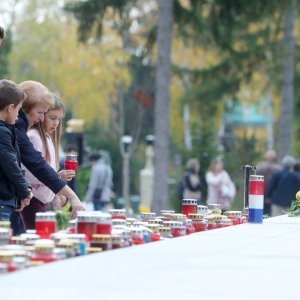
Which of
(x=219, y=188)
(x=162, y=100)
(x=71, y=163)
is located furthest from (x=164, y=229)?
(x=162, y=100)

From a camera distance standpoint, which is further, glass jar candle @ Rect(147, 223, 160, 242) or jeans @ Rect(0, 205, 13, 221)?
jeans @ Rect(0, 205, 13, 221)

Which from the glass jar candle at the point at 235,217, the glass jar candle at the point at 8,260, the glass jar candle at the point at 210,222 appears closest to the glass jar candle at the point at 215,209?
the glass jar candle at the point at 235,217

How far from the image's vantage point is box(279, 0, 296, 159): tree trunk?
35.8 metres

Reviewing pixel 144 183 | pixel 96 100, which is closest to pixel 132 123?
pixel 96 100

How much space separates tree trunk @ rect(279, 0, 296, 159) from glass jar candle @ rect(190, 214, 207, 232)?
2649 centimetres

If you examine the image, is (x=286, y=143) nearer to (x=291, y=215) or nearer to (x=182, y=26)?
(x=182, y=26)

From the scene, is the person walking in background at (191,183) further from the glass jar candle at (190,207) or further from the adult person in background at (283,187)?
the glass jar candle at (190,207)

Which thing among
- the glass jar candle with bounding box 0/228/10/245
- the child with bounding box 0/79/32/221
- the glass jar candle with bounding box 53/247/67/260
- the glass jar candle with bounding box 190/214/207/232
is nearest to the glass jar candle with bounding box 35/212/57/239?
the glass jar candle with bounding box 0/228/10/245

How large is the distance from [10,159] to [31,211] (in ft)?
4.24

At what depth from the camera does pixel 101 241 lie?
686 centimetres

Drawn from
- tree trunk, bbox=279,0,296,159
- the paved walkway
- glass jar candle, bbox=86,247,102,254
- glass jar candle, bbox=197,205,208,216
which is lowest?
the paved walkway

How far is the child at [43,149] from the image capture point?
10.0 meters

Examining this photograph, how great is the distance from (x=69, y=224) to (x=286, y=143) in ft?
97.9

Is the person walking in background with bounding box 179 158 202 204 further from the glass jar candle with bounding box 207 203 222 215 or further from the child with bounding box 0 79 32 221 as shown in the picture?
the child with bounding box 0 79 32 221
